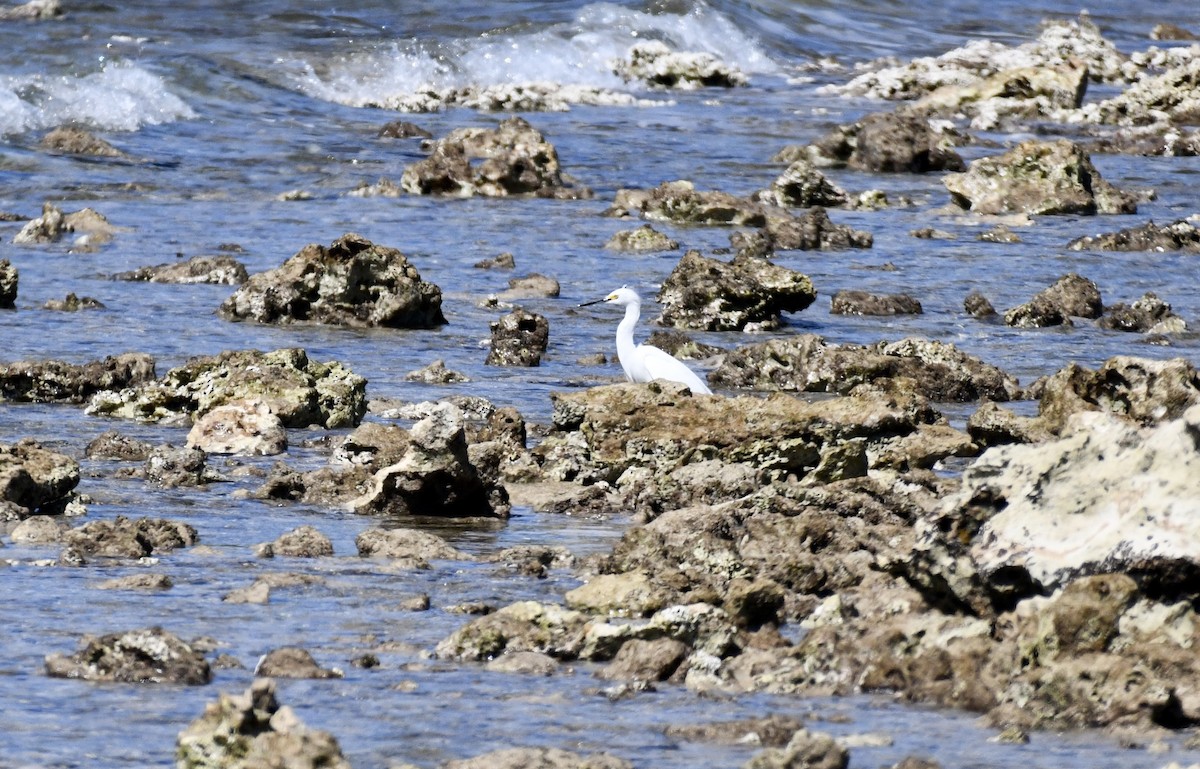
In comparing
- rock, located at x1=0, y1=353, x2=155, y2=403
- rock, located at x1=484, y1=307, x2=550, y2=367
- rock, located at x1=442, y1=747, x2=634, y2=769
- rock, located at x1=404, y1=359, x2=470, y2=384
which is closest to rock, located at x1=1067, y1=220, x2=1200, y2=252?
rock, located at x1=484, y1=307, x2=550, y2=367

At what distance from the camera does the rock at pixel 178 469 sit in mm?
9250

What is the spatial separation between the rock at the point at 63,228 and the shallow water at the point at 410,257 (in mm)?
218

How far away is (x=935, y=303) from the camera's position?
15891 mm

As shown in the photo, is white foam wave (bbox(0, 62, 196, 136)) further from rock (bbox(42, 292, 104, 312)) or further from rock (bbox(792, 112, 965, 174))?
rock (bbox(42, 292, 104, 312))

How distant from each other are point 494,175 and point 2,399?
11076 mm

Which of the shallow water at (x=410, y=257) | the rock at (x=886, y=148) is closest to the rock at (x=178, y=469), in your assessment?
the shallow water at (x=410, y=257)

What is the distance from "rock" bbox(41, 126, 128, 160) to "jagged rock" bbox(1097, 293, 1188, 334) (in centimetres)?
1308

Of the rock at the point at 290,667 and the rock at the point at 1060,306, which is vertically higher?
the rock at the point at 290,667

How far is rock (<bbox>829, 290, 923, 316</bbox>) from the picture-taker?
15398 millimetres

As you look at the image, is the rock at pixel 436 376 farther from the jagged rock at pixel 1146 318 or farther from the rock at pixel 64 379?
the jagged rock at pixel 1146 318

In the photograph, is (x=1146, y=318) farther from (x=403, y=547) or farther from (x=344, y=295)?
(x=403, y=547)

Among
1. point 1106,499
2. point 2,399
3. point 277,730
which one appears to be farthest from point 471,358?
point 277,730

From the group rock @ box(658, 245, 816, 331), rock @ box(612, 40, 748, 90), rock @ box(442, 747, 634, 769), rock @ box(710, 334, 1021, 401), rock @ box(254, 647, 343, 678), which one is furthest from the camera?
rock @ box(612, 40, 748, 90)

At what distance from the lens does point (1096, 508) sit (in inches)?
242
